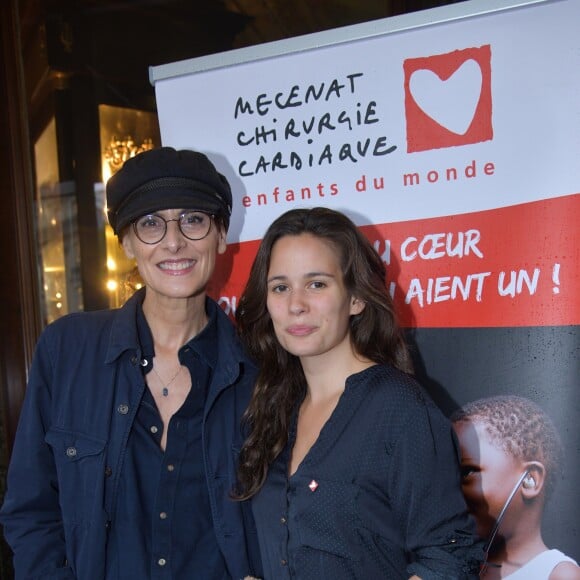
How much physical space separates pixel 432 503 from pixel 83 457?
0.75m

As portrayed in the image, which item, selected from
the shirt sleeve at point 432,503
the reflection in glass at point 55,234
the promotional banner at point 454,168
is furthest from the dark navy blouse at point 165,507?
the reflection in glass at point 55,234

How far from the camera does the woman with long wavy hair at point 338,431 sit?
126 cm

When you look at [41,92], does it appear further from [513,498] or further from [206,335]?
[513,498]

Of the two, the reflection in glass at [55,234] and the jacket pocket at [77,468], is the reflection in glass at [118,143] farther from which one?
the jacket pocket at [77,468]

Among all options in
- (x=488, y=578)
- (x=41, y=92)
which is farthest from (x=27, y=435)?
(x=41, y=92)

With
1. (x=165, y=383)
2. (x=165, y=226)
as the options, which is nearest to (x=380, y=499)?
(x=165, y=383)

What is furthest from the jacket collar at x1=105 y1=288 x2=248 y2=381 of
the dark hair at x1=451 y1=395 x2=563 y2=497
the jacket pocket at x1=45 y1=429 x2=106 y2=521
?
the dark hair at x1=451 y1=395 x2=563 y2=497

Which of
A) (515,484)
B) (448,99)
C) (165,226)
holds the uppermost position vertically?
(448,99)

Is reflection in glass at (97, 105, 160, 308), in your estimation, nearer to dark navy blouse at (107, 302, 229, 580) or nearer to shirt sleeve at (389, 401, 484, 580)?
dark navy blouse at (107, 302, 229, 580)

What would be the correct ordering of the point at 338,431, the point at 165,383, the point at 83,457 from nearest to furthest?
the point at 338,431, the point at 83,457, the point at 165,383

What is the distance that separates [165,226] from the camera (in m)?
1.53

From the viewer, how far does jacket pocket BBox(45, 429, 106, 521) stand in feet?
4.85

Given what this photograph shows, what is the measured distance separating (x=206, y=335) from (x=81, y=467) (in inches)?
15.9

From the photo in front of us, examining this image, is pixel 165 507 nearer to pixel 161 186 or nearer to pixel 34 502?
pixel 34 502
